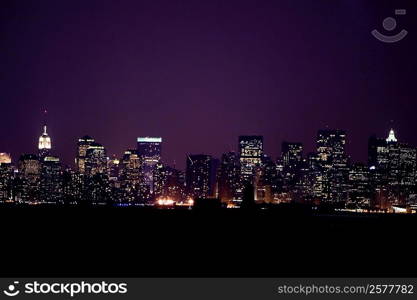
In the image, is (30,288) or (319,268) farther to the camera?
(319,268)

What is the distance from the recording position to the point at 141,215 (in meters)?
60.3

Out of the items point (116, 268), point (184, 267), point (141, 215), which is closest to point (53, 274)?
point (116, 268)

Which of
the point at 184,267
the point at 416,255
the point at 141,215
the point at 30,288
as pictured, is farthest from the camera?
the point at 141,215

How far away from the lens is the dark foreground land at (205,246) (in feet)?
111

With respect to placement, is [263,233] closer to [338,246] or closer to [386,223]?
[338,246]

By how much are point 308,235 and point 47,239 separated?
53.1ft

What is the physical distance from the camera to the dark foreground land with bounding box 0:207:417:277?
3394cm

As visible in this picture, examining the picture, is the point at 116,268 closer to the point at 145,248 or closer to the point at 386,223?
the point at 145,248

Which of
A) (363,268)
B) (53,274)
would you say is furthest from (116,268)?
(363,268)

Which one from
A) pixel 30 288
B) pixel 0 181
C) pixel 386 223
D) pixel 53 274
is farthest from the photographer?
pixel 0 181

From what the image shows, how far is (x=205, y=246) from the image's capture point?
3938 centimetres

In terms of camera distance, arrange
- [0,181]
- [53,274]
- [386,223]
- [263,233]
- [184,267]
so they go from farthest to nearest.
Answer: [0,181], [386,223], [263,233], [184,267], [53,274]

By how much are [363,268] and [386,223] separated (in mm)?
21775

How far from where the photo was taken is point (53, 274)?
32.1m
